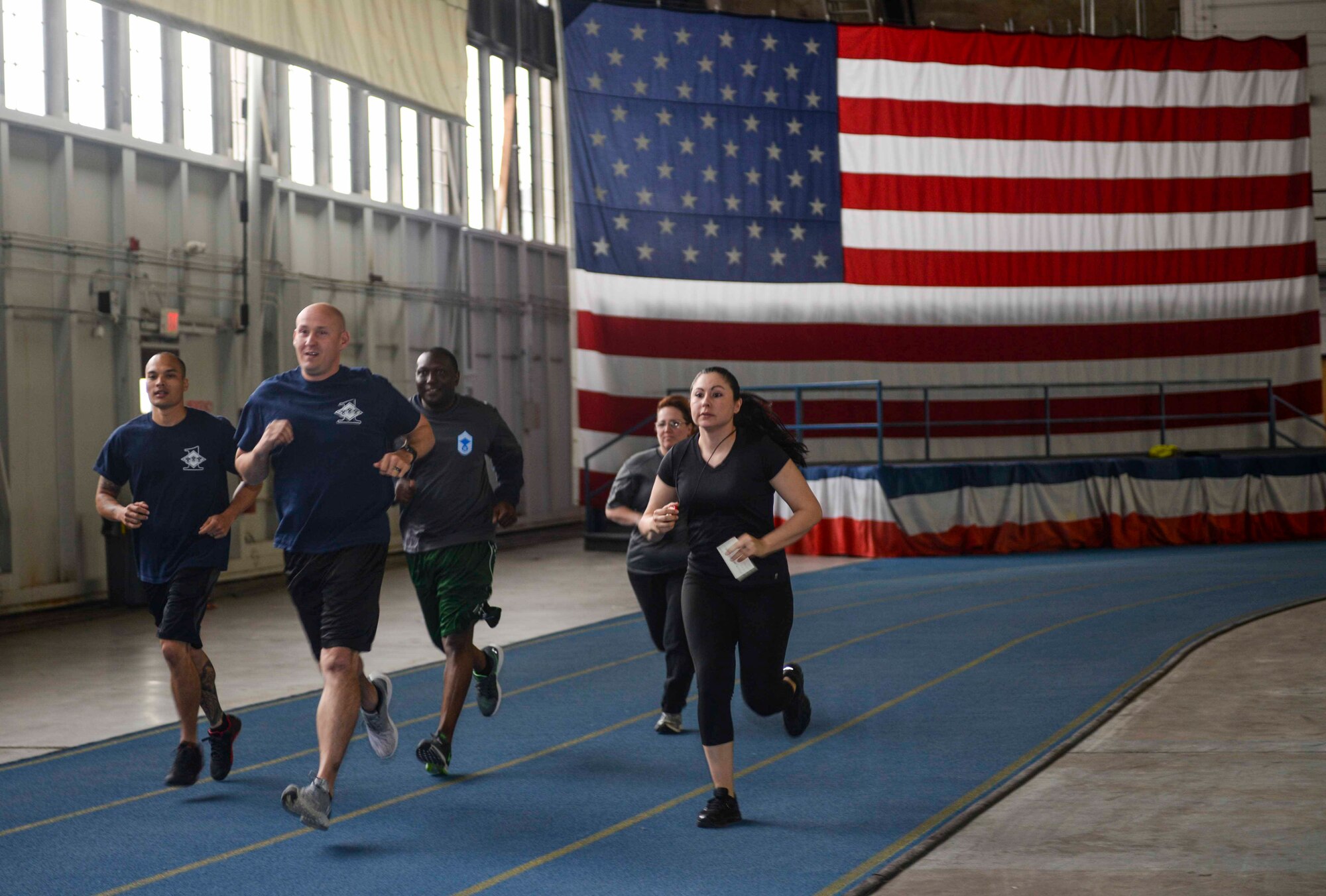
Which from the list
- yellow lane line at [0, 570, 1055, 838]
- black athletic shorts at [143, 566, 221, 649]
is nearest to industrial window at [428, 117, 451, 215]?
yellow lane line at [0, 570, 1055, 838]

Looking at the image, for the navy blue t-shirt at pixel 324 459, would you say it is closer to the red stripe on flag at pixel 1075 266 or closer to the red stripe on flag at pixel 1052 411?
the red stripe on flag at pixel 1075 266

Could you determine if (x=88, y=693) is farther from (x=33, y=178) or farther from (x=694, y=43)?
(x=694, y=43)

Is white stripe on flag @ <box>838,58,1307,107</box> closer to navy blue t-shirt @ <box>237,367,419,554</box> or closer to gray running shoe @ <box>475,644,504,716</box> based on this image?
gray running shoe @ <box>475,644,504,716</box>

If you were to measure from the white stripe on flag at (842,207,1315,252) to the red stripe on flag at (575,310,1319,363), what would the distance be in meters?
1.08

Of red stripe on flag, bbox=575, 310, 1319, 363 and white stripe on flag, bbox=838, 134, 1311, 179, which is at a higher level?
white stripe on flag, bbox=838, 134, 1311, 179

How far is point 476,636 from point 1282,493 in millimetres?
11005

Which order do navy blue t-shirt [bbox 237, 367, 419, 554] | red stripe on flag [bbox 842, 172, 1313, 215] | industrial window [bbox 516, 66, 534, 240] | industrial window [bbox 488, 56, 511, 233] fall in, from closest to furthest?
navy blue t-shirt [bbox 237, 367, 419, 554]
red stripe on flag [bbox 842, 172, 1313, 215]
industrial window [bbox 488, 56, 511, 233]
industrial window [bbox 516, 66, 534, 240]

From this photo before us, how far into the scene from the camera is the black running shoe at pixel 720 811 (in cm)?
533

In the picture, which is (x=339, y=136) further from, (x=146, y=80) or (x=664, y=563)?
(x=664, y=563)

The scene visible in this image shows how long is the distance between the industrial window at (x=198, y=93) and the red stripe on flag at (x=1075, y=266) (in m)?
8.10

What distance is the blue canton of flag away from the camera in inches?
700

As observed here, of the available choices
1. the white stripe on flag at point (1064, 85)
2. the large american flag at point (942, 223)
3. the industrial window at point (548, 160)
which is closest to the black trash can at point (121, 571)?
the large american flag at point (942, 223)

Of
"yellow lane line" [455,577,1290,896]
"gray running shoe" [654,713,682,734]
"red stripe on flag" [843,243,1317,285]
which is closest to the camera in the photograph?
"yellow lane line" [455,577,1290,896]

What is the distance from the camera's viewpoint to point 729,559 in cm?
528
